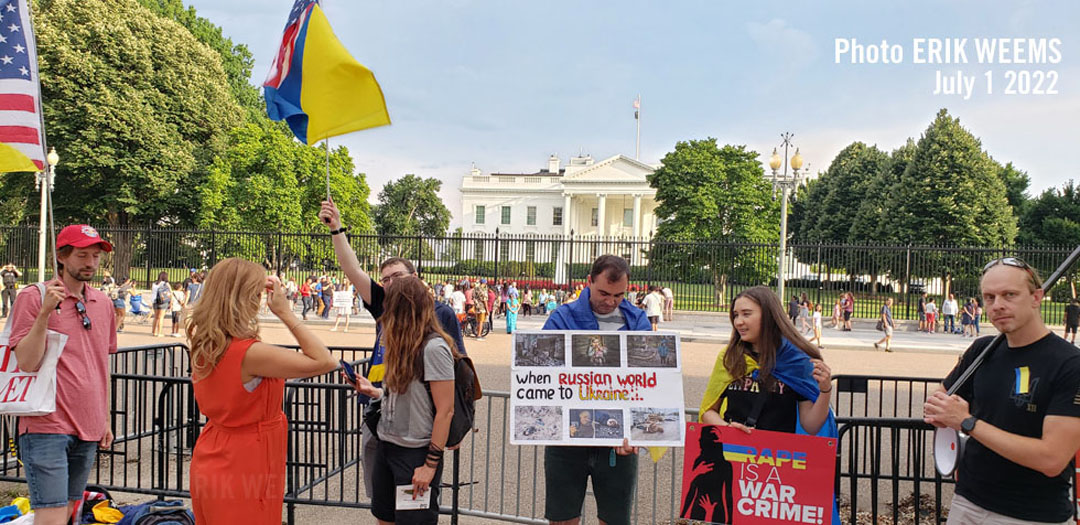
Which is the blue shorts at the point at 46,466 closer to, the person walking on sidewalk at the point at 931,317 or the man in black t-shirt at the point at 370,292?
the man in black t-shirt at the point at 370,292

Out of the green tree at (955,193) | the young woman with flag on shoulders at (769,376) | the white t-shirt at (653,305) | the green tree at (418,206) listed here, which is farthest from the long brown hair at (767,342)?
the green tree at (418,206)

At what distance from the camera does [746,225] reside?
42.1 metres

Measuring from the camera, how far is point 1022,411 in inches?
104

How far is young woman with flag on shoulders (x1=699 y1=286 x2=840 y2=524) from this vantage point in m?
3.51

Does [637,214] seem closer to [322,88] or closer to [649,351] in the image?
[322,88]

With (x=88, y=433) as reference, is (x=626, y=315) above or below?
above

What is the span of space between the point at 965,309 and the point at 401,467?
2693cm

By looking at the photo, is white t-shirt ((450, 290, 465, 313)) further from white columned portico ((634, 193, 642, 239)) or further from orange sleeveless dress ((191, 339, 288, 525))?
white columned portico ((634, 193, 642, 239))

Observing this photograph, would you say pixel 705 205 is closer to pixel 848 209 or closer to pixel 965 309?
pixel 848 209

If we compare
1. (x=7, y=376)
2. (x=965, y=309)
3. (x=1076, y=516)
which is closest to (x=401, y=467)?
(x=7, y=376)

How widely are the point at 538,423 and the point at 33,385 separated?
8.66 ft

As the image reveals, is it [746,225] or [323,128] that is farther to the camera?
[746,225]

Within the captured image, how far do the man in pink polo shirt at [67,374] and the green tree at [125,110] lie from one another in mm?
28914

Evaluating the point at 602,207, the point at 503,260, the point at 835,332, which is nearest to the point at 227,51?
the point at 503,260
